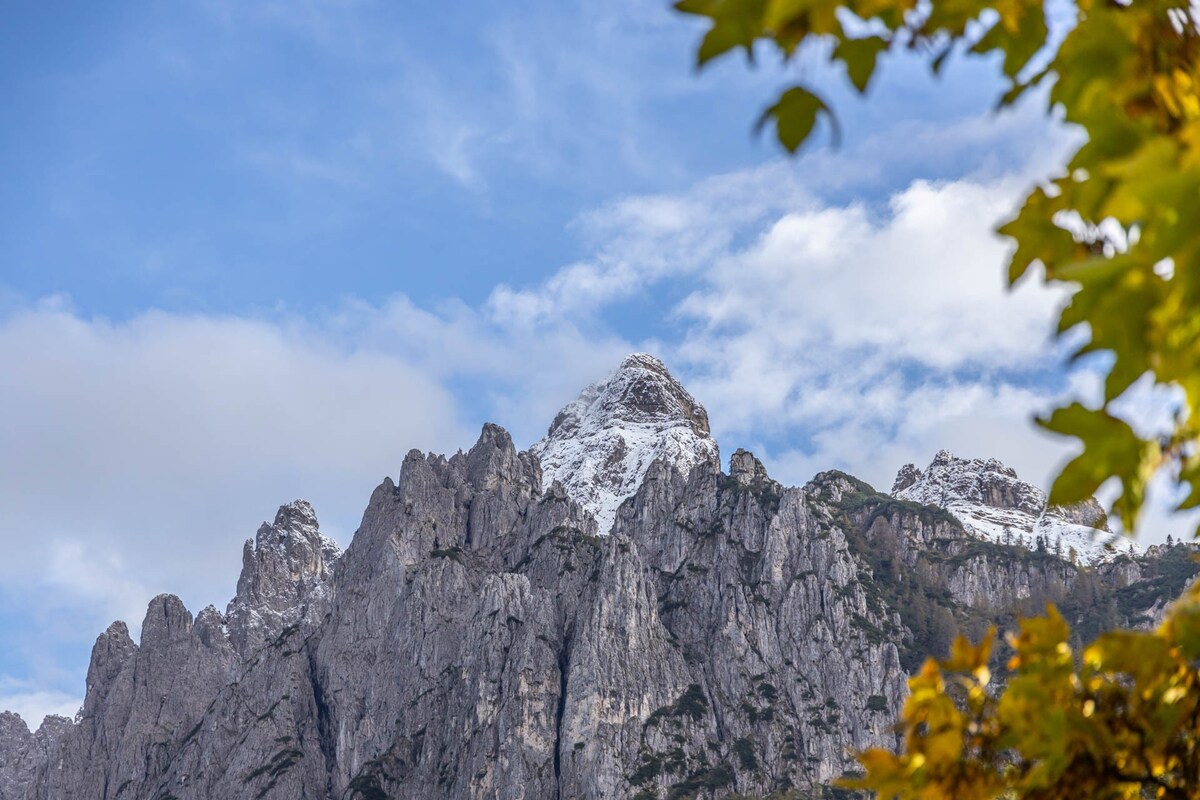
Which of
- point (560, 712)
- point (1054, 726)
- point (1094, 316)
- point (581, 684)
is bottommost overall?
point (1054, 726)

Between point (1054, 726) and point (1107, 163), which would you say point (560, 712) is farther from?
point (1107, 163)

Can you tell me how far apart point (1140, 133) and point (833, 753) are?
18281cm

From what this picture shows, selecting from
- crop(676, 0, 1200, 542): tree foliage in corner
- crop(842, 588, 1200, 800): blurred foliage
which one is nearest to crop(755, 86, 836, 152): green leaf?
crop(676, 0, 1200, 542): tree foliage in corner

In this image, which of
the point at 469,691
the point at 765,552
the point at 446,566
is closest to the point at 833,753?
the point at 765,552

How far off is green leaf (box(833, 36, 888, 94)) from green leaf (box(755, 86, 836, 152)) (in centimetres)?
20

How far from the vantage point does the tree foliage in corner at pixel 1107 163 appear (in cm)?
202

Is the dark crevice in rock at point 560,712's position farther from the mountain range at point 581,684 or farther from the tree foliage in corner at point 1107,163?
the tree foliage in corner at point 1107,163

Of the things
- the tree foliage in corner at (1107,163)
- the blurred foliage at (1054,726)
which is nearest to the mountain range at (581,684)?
the blurred foliage at (1054,726)

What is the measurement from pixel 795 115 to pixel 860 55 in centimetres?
29

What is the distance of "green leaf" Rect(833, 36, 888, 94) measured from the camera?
2566mm

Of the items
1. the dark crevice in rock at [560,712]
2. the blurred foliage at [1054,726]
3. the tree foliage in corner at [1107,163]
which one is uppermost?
the dark crevice in rock at [560,712]

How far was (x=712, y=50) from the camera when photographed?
2266 mm

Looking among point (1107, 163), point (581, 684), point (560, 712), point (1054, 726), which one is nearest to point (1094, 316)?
point (1107, 163)

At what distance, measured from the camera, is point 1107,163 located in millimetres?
2396
